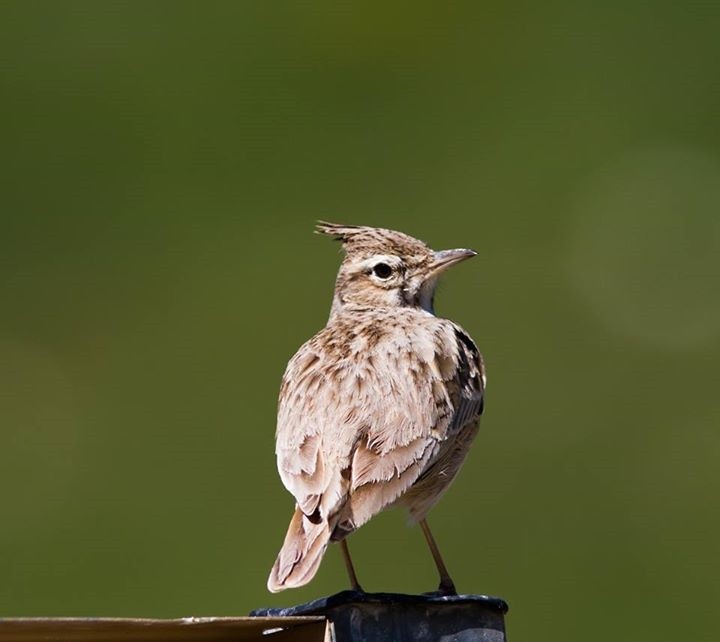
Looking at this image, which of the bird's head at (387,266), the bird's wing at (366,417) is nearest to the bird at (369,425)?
the bird's wing at (366,417)

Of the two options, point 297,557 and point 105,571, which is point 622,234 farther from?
point 297,557

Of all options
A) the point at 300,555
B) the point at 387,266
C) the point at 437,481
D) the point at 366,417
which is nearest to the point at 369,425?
the point at 366,417

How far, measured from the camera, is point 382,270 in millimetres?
6191

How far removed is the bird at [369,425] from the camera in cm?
450

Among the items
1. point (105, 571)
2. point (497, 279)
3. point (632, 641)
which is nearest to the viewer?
point (632, 641)

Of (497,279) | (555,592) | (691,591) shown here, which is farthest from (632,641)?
(497,279)

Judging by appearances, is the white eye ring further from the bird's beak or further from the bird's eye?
the bird's beak

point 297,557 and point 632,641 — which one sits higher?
point 297,557

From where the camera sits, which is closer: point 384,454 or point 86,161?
point 384,454

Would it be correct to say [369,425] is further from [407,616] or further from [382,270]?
[382,270]

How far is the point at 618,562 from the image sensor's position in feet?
38.5

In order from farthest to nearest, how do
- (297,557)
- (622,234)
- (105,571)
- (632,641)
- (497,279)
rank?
1. (622,234)
2. (497,279)
3. (105,571)
4. (632,641)
5. (297,557)

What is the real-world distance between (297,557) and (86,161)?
13513 millimetres

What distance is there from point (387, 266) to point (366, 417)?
4.62 feet
